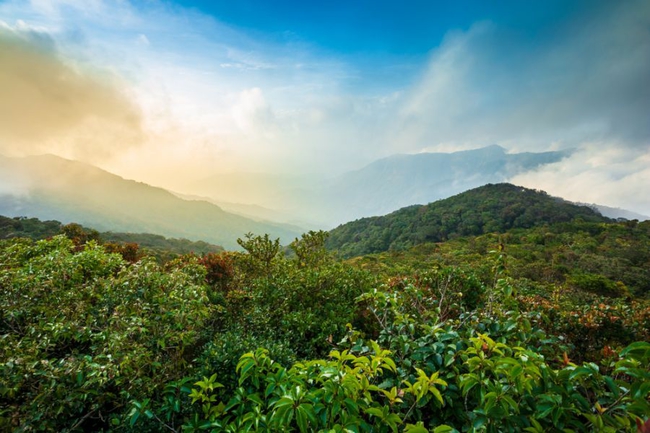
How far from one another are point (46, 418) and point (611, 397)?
209 inches

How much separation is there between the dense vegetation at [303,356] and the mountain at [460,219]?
5278 cm

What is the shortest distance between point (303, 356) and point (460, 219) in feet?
210

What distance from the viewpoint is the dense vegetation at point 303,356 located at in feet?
6.84

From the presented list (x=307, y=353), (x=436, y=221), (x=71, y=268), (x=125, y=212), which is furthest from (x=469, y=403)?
(x=125, y=212)

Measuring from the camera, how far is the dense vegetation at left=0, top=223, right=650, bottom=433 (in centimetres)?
209

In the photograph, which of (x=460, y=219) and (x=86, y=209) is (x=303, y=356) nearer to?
(x=460, y=219)

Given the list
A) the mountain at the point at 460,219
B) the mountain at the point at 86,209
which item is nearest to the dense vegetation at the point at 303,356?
the mountain at the point at 460,219

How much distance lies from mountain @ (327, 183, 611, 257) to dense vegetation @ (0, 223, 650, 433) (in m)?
52.8

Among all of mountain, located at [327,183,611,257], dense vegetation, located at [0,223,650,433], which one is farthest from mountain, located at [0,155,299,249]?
dense vegetation, located at [0,223,650,433]

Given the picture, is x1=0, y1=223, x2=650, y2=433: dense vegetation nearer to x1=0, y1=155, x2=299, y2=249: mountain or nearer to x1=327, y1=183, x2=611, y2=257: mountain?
x1=327, y1=183, x2=611, y2=257: mountain

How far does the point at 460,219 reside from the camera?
61.7m

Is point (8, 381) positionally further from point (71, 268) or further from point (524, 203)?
point (524, 203)

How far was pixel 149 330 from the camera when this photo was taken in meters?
4.29

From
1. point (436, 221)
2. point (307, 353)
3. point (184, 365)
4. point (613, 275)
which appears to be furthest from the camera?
point (436, 221)
